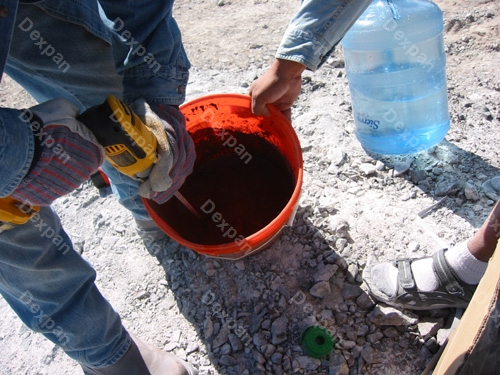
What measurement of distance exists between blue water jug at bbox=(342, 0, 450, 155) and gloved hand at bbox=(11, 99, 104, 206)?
3.67 ft

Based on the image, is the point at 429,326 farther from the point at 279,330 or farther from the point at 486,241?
the point at 279,330

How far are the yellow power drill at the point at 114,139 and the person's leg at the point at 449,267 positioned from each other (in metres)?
0.86

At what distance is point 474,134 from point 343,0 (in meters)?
1.00

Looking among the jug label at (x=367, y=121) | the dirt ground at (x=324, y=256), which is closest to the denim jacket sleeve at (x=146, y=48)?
the dirt ground at (x=324, y=256)

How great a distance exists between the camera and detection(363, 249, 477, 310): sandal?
1.24 metres

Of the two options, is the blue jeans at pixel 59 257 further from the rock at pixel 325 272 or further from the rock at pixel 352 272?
the rock at pixel 352 272

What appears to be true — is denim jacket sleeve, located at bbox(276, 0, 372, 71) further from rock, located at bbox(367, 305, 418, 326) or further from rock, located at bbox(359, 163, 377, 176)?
rock, located at bbox(367, 305, 418, 326)

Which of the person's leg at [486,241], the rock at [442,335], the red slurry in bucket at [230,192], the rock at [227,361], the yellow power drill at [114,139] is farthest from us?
the red slurry in bucket at [230,192]

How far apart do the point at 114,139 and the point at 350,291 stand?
0.92 meters

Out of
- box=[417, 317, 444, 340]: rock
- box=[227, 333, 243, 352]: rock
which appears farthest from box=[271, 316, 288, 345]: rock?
box=[417, 317, 444, 340]: rock

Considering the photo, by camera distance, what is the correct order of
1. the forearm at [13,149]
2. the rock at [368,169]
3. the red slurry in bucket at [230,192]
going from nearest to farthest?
the forearm at [13,149] < the red slurry in bucket at [230,192] < the rock at [368,169]

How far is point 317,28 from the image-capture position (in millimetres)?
1095

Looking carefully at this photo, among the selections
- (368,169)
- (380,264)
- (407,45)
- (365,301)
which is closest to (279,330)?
(365,301)

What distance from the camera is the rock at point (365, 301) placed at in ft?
4.39
